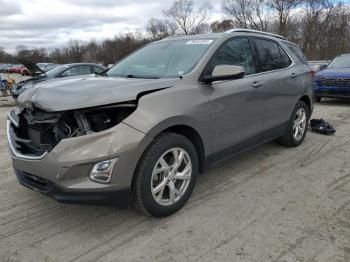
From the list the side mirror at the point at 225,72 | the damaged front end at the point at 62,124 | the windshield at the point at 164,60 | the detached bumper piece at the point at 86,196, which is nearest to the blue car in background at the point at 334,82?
the windshield at the point at 164,60

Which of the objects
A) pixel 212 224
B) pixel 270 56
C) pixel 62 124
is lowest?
pixel 212 224

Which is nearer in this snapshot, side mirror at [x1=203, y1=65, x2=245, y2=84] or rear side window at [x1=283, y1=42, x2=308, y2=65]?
side mirror at [x1=203, y1=65, x2=245, y2=84]

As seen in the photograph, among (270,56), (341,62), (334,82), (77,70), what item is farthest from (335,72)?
(77,70)

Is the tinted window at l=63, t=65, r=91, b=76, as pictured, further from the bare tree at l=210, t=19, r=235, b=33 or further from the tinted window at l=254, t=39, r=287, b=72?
the bare tree at l=210, t=19, r=235, b=33

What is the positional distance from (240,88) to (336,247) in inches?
79.4

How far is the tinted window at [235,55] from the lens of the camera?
13.7 ft

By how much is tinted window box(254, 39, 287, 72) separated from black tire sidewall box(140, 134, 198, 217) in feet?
6.24

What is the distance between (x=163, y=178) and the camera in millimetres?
3502

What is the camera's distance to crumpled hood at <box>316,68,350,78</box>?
35.4 feet

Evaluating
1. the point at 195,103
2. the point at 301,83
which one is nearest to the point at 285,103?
the point at 301,83

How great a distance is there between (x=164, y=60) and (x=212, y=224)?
1.97 meters

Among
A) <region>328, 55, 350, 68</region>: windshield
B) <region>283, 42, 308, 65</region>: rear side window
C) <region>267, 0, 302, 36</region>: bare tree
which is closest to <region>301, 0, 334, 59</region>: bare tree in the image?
<region>267, 0, 302, 36</region>: bare tree

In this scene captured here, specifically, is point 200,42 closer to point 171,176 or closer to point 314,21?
point 171,176

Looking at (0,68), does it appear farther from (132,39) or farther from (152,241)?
(152,241)
